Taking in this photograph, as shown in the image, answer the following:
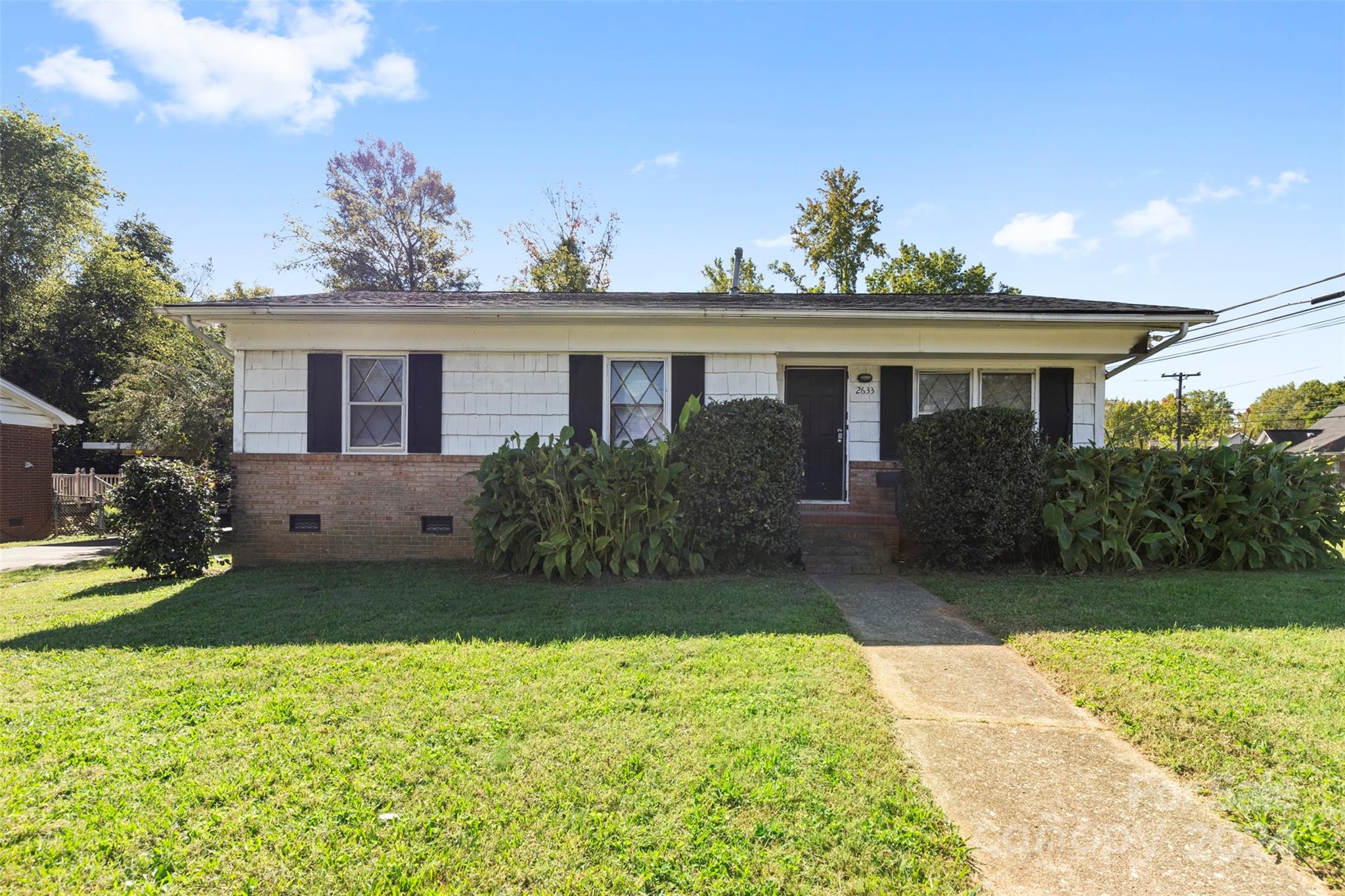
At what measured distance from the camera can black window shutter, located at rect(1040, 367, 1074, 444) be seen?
8898 millimetres

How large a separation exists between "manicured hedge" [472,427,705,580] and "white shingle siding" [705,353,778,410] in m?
1.91

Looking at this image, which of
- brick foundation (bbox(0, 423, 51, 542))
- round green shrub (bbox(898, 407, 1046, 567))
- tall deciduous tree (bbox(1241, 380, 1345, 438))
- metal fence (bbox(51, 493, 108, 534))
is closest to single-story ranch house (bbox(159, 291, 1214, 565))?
round green shrub (bbox(898, 407, 1046, 567))

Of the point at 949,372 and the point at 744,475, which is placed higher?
the point at 949,372

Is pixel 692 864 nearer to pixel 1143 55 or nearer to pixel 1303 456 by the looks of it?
pixel 1303 456

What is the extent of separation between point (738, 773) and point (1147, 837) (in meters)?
1.44

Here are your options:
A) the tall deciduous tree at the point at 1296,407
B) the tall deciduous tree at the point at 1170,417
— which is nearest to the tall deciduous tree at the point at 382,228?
the tall deciduous tree at the point at 1170,417

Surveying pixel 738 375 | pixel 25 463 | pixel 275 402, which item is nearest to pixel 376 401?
pixel 275 402

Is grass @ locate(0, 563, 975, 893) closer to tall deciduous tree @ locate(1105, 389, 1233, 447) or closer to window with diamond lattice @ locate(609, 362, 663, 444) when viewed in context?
window with diamond lattice @ locate(609, 362, 663, 444)

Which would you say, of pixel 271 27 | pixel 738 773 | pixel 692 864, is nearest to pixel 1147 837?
pixel 738 773

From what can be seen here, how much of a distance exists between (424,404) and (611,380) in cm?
245

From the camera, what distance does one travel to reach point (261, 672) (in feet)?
12.7

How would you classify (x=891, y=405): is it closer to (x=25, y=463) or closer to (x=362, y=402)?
(x=362, y=402)

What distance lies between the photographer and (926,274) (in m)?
24.4

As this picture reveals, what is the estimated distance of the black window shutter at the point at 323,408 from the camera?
8.43 metres
